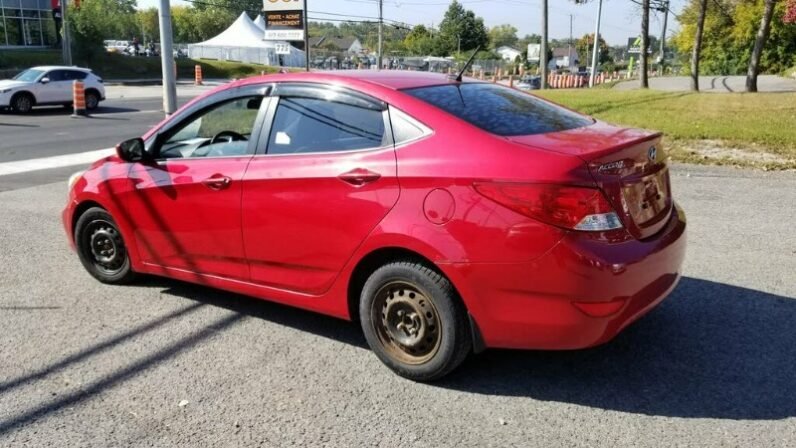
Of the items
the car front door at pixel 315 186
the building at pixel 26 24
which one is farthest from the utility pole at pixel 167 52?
the building at pixel 26 24

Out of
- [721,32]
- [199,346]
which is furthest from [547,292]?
[721,32]

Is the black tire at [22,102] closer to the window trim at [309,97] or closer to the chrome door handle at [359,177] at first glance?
the window trim at [309,97]

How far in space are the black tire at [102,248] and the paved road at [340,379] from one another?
0.13 m

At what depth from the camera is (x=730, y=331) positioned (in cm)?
425

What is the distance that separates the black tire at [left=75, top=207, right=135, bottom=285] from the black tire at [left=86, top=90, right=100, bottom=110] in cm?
2020

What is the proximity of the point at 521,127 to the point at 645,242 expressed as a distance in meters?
0.88

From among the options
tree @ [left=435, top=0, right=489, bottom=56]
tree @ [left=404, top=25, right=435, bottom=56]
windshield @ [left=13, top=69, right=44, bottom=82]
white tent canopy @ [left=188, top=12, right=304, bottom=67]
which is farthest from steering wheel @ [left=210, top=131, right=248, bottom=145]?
tree @ [left=404, top=25, right=435, bottom=56]

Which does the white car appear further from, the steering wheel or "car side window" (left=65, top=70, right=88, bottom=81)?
the steering wheel

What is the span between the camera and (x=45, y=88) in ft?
73.8

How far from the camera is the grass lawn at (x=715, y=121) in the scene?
10643mm

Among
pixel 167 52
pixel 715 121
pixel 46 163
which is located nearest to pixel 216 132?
pixel 167 52

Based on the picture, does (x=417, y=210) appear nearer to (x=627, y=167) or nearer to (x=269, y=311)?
(x=627, y=167)

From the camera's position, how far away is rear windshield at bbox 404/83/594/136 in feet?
12.1

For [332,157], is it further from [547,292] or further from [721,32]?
[721,32]
